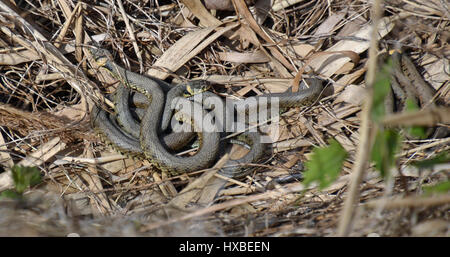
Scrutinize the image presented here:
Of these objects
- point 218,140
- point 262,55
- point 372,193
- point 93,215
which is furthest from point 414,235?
point 262,55

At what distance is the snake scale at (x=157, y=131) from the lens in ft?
14.5

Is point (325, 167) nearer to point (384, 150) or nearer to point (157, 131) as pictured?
point (384, 150)

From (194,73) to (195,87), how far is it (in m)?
0.39

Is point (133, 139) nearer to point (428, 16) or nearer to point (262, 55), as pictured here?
point (262, 55)

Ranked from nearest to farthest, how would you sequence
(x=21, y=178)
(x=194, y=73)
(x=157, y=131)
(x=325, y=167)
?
(x=325, y=167)
(x=21, y=178)
(x=157, y=131)
(x=194, y=73)

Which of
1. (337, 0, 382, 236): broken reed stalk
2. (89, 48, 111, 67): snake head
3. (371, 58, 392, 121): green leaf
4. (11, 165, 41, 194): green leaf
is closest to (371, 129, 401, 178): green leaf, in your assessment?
(337, 0, 382, 236): broken reed stalk

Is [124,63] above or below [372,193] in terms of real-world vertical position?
above

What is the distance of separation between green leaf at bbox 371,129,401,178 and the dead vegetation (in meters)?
1.43

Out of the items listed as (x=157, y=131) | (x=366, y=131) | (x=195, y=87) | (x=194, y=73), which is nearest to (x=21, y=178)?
(x=157, y=131)

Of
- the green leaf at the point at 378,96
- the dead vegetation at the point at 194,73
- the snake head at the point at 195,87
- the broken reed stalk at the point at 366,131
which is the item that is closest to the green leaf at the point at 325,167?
the broken reed stalk at the point at 366,131

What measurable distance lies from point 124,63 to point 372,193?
138 inches

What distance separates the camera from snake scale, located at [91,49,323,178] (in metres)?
4.43

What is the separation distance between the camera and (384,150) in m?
2.22

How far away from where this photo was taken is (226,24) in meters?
5.13
